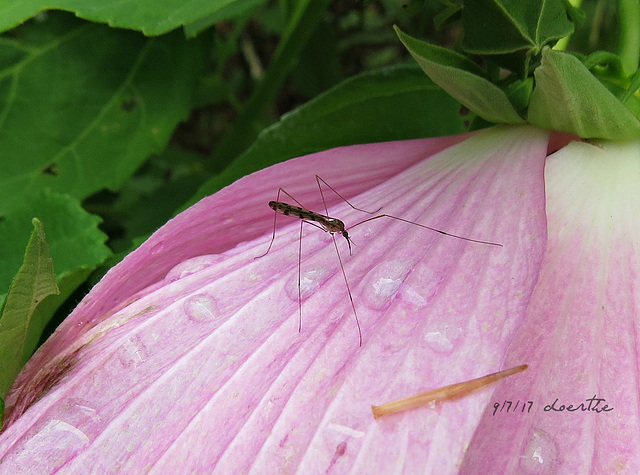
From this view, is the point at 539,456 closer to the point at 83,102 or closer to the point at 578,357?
the point at 578,357

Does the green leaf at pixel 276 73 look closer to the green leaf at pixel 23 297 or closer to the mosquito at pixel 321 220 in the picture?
the mosquito at pixel 321 220

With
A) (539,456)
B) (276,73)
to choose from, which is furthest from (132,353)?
(276,73)

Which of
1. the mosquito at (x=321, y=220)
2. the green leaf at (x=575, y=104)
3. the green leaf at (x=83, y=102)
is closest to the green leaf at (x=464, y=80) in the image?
the green leaf at (x=575, y=104)

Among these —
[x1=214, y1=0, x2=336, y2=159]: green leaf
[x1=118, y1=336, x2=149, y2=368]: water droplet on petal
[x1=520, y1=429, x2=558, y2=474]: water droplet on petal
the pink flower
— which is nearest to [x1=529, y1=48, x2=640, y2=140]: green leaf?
the pink flower

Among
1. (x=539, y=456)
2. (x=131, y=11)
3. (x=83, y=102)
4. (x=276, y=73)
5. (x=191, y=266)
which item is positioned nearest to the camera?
(x=539, y=456)

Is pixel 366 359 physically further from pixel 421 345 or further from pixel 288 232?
pixel 288 232

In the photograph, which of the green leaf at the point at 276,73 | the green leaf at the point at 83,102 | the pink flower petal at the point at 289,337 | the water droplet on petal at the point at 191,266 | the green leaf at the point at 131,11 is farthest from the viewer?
the green leaf at the point at 276,73
